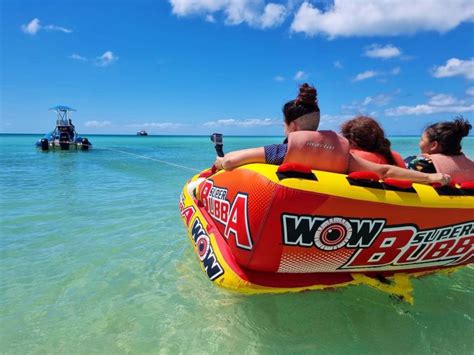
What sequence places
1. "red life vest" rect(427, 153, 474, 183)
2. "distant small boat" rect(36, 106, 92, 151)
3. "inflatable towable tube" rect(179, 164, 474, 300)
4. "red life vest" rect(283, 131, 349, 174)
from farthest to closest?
1. "distant small boat" rect(36, 106, 92, 151)
2. "red life vest" rect(427, 153, 474, 183)
3. "red life vest" rect(283, 131, 349, 174)
4. "inflatable towable tube" rect(179, 164, 474, 300)

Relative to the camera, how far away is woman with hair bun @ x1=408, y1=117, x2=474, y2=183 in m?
2.38

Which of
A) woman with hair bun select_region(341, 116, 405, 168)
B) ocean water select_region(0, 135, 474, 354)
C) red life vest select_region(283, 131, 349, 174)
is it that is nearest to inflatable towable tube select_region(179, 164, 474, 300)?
red life vest select_region(283, 131, 349, 174)

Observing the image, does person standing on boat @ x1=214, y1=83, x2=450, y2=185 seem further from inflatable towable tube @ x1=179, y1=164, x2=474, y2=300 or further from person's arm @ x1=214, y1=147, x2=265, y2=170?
inflatable towable tube @ x1=179, y1=164, x2=474, y2=300

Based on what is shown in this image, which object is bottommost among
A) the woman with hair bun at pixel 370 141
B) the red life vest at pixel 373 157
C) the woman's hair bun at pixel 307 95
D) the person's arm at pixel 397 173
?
the person's arm at pixel 397 173

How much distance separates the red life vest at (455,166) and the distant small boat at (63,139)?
70.8 feet

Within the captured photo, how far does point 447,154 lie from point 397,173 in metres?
0.55

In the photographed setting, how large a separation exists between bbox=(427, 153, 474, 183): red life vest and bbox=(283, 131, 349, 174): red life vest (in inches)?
29.9

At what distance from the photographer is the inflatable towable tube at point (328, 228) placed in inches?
72.8

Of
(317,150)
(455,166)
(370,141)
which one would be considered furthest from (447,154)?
(317,150)

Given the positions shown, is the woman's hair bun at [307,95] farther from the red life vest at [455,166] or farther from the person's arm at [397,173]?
the red life vest at [455,166]

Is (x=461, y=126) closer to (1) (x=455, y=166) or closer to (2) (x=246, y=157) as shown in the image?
(1) (x=455, y=166)

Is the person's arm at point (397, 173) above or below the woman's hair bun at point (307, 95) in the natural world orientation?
below

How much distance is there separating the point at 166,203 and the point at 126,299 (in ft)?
11.7

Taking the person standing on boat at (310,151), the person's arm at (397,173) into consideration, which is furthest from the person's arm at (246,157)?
the person's arm at (397,173)
